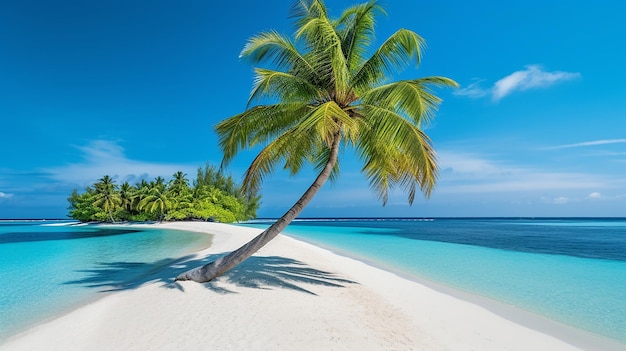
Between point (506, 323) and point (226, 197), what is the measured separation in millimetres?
48587

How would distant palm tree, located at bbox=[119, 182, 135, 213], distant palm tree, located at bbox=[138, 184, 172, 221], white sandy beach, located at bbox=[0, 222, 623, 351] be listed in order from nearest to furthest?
white sandy beach, located at bbox=[0, 222, 623, 351]
distant palm tree, located at bbox=[138, 184, 172, 221]
distant palm tree, located at bbox=[119, 182, 135, 213]

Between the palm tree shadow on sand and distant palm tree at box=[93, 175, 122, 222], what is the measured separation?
42839 mm

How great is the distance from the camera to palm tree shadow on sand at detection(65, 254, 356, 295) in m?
6.84

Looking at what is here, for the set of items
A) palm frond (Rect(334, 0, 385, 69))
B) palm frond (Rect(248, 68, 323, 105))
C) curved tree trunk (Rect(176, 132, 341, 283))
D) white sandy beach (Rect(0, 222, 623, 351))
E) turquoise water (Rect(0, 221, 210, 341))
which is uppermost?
palm frond (Rect(334, 0, 385, 69))

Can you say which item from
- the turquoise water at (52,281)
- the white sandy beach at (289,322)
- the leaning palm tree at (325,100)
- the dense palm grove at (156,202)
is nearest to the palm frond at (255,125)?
the leaning palm tree at (325,100)

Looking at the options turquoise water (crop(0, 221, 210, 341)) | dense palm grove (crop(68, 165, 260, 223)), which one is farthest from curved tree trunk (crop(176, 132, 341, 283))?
dense palm grove (crop(68, 165, 260, 223))

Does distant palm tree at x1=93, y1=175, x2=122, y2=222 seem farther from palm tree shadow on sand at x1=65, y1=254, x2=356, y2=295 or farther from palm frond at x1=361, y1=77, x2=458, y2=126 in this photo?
palm frond at x1=361, y1=77, x2=458, y2=126

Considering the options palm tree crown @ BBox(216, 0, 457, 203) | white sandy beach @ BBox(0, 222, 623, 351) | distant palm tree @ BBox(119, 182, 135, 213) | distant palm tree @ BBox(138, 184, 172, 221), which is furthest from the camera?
distant palm tree @ BBox(119, 182, 135, 213)

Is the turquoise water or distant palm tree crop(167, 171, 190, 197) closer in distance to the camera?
the turquoise water

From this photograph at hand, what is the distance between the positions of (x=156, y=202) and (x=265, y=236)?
4260cm

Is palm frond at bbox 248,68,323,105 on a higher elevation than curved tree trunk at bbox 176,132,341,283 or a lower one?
higher

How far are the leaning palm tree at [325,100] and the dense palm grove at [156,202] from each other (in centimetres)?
3994

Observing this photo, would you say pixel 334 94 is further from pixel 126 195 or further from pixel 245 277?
pixel 126 195

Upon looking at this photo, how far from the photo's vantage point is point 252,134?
7188 millimetres
